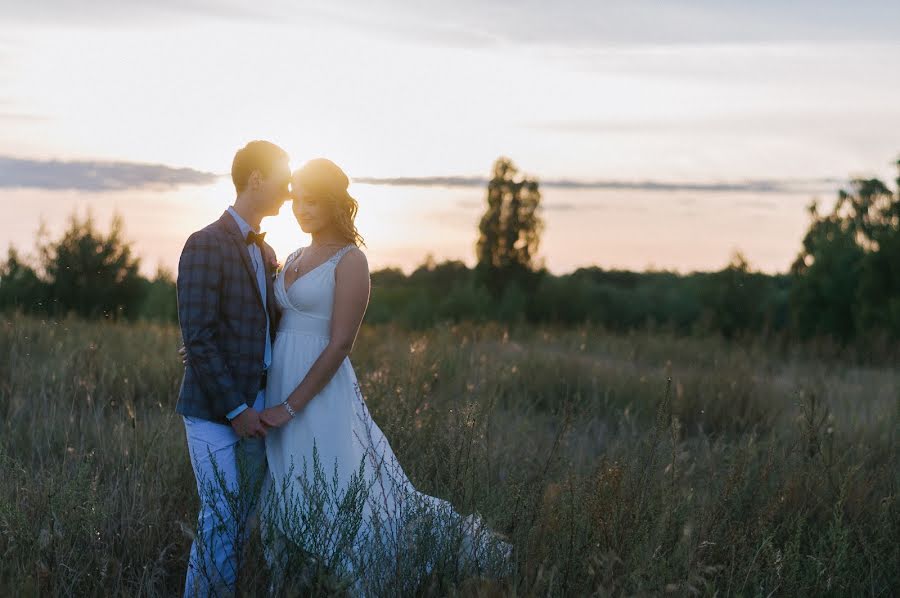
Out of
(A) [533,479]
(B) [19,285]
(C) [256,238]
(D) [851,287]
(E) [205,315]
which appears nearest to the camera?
(E) [205,315]

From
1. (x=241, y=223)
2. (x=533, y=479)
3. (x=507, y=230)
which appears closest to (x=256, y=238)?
(x=241, y=223)

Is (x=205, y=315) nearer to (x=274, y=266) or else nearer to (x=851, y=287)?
(x=274, y=266)

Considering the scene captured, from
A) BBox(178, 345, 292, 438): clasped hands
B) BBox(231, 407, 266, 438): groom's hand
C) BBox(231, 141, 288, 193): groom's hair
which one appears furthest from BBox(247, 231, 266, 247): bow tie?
BBox(231, 407, 266, 438): groom's hand

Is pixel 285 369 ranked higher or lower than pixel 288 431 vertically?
higher

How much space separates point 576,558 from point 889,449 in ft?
15.2

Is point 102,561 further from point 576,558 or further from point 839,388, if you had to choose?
point 839,388

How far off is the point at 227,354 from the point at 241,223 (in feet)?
2.01

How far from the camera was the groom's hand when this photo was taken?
4.12 meters

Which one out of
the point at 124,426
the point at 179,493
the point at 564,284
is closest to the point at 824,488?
the point at 179,493

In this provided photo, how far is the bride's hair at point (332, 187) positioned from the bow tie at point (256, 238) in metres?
0.31

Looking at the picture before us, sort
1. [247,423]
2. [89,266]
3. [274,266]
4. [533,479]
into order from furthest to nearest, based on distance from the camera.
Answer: [89,266] < [533,479] < [274,266] < [247,423]

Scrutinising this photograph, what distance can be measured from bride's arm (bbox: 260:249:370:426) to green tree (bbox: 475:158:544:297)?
25.0 meters

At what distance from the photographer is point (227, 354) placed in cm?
415

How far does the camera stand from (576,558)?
13.5ft
